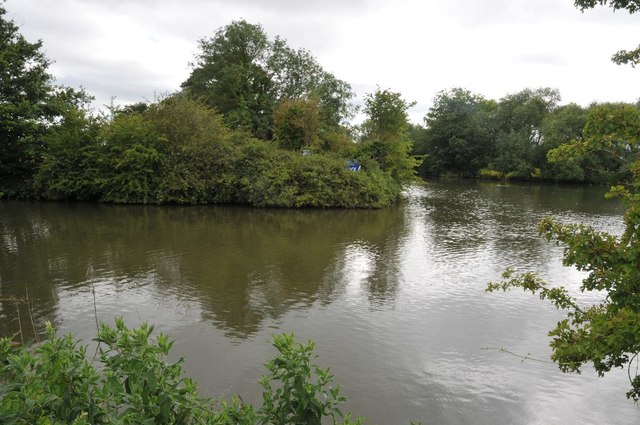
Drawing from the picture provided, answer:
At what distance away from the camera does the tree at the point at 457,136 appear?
54.2m

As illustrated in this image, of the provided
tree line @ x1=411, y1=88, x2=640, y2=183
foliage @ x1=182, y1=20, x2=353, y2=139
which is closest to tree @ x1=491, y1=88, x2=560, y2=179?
tree line @ x1=411, y1=88, x2=640, y2=183

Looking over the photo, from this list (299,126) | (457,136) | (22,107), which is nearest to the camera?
(22,107)

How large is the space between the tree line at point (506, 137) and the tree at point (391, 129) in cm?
2267

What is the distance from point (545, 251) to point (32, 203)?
25.0 meters

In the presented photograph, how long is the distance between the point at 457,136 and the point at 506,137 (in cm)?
607

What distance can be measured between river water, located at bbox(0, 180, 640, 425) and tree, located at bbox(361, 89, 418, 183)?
10.1 metres

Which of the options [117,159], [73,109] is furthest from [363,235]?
[73,109]

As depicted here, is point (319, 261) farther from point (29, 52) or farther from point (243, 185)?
point (29, 52)

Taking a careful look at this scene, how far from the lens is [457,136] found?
181 ft

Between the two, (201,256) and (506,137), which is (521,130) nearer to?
(506,137)

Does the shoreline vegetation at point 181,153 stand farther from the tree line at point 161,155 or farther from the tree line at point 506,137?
the tree line at point 506,137

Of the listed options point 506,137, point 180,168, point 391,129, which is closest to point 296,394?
point 180,168

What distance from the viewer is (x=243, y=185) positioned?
2362 centimetres

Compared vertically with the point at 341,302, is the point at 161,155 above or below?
above
